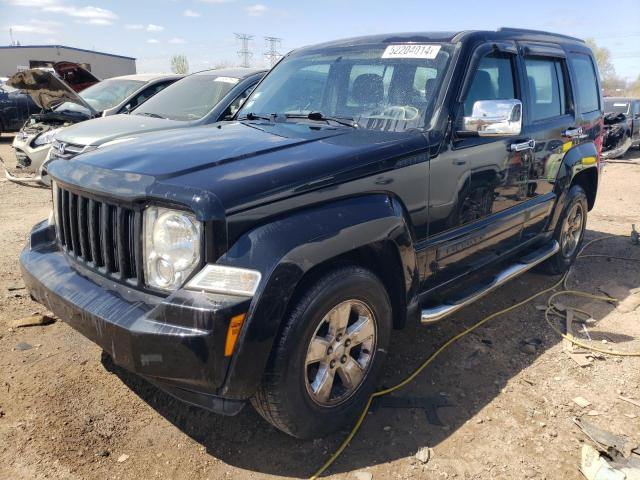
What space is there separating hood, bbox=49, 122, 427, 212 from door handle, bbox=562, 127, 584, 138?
6.71 feet

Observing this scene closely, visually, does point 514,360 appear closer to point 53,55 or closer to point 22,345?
point 22,345

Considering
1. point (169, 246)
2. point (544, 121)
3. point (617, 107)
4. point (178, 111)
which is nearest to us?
point (169, 246)

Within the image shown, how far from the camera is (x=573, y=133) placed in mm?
4426

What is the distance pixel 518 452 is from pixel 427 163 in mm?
1562

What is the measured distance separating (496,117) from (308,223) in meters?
1.36

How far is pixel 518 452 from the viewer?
2.60 meters

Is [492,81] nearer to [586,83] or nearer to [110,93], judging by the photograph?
[586,83]

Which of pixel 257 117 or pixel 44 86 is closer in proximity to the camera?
pixel 257 117

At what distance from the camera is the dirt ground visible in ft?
8.13

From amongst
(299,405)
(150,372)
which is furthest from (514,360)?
(150,372)

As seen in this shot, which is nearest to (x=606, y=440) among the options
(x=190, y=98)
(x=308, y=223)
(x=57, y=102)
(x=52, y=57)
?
(x=308, y=223)

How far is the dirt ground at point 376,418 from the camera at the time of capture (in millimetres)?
2477

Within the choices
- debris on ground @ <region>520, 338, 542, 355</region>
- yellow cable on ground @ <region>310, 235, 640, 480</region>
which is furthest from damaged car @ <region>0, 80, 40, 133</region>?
debris on ground @ <region>520, 338, 542, 355</region>

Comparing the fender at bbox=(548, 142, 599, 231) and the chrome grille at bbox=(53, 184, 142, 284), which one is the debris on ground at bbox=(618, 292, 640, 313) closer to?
the fender at bbox=(548, 142, 599, 231)
